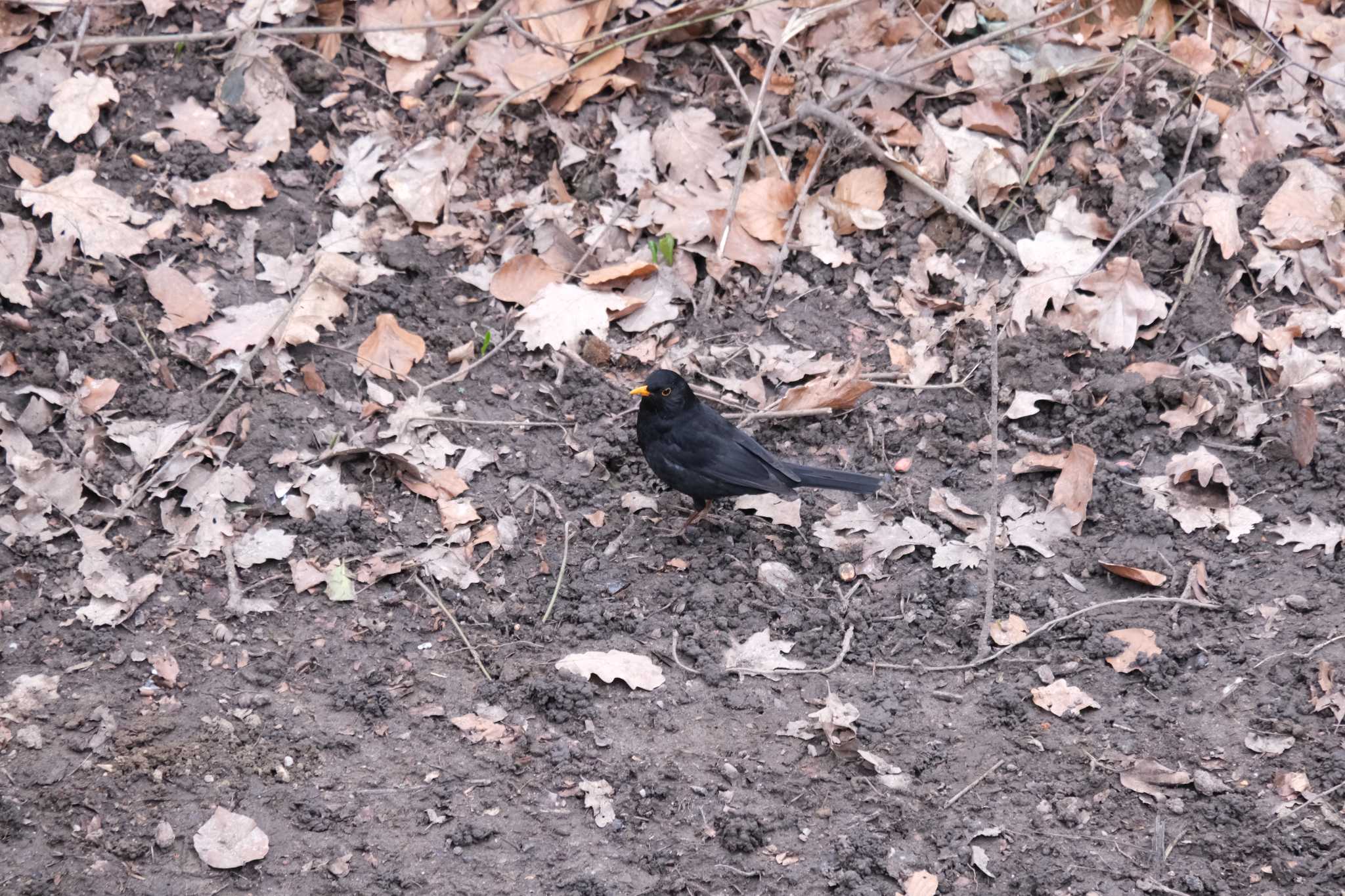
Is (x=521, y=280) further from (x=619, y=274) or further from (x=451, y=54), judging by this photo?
(x=451, y=54)

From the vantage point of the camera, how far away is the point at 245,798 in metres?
3.35

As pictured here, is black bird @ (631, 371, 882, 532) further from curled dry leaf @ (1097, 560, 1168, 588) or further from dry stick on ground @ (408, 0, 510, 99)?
dry stick on ground @ (408, 0, 510, 99)

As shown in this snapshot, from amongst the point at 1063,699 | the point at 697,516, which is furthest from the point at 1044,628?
the point at 697,516

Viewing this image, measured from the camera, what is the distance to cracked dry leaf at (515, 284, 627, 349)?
16.0ft

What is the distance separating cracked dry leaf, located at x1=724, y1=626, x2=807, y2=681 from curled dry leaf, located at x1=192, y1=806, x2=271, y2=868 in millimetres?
1540

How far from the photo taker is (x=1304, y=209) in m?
5.06

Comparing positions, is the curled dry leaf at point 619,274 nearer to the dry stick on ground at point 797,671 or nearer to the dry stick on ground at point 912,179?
the dry stick on ground at point 912,179

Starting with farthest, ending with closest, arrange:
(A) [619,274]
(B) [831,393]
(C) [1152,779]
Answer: (A) [619,274]
(B) [831,393]
(C) [1152,779]

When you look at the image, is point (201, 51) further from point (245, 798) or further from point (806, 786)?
point (806, 786)

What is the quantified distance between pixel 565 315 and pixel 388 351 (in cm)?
76

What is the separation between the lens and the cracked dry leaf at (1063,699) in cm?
364

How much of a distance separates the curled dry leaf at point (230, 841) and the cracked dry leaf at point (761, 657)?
5.05 ft

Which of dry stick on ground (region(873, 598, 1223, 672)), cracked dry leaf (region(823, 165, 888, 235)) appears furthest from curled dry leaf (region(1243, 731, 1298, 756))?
cracked dry leaf (region(823, 165, 888, 235))

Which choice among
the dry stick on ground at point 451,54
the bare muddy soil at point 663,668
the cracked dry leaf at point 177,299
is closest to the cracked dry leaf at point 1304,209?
the bare muddy soil at point 663,668
